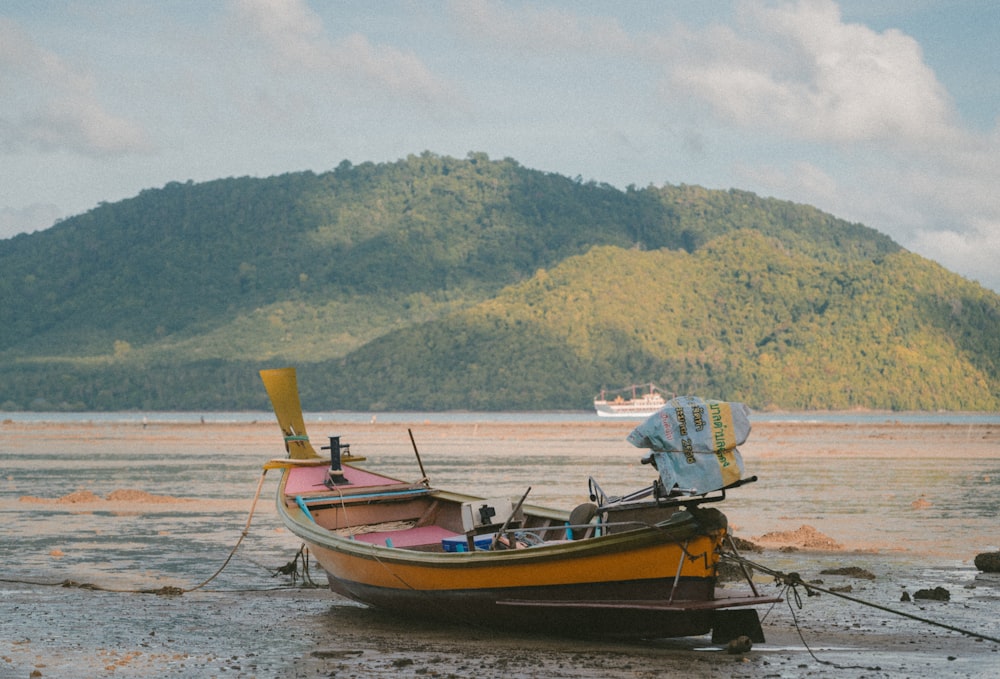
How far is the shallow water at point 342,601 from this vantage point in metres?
11.4

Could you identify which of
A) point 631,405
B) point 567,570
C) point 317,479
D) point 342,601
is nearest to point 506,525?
point 567,570

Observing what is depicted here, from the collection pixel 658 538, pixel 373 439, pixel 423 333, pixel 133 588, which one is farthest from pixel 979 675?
pixel 423 333

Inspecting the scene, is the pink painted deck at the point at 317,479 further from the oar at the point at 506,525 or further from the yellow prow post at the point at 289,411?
the oar at the point at 506,525

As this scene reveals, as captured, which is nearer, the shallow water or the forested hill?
the shallow water

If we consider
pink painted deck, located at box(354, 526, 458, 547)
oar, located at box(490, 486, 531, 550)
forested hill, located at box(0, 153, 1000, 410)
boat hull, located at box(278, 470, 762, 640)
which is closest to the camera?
boat hull, located at box(278, 470, 762, 640)

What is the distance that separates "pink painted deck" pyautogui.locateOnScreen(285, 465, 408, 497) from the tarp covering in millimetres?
6001

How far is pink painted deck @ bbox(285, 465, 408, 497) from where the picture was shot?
16344mm

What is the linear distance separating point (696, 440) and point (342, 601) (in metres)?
5.56

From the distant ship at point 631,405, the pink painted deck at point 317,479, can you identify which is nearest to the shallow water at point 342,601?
the pink painted deck at point 317,479

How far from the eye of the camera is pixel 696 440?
11523mm

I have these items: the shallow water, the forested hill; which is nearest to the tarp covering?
the shallow water

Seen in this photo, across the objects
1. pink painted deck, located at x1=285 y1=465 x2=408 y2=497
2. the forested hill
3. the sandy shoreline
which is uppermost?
the forested hill

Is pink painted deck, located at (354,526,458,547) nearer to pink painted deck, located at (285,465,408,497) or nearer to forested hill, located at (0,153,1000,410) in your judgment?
pink painted deck, located at (285,465,408,497)

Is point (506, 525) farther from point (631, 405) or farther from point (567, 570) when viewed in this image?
point (631, 405)
